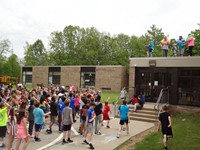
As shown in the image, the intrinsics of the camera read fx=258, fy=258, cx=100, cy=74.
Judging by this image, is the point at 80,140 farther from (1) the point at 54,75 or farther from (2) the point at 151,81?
(1) the point at 54,75

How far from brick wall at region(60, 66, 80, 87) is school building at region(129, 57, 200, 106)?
23.5 m

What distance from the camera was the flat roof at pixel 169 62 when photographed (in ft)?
58.2

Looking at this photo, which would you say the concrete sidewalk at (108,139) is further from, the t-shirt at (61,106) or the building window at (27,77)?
the building window at (27,77)

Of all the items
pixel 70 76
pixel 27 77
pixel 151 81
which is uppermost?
pixel 70 76

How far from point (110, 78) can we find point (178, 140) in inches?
1172

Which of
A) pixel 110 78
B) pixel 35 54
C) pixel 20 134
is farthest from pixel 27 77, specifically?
pixel 20 134

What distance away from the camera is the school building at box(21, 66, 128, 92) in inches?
1588

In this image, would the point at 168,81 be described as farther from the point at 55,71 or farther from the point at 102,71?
the point at 55,71

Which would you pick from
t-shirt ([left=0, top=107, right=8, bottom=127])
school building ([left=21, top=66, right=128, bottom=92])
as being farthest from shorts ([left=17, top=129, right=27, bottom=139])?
school building ([left=21, top=66, right=128, bottom=92])

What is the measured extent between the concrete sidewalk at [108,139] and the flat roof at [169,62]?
5.61 metres

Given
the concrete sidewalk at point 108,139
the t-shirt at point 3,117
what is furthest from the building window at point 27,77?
the t-shirt at point 3,117

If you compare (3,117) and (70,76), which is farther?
(70,76)

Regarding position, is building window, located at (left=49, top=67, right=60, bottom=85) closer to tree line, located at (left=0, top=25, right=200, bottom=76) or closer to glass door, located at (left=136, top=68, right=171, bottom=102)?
tree line, located at (left=0, top=25, right=200, bottom=76)

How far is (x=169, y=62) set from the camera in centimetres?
1877
